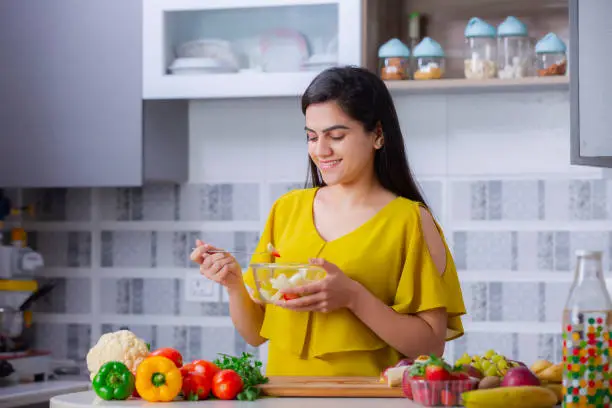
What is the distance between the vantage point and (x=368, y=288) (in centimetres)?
209

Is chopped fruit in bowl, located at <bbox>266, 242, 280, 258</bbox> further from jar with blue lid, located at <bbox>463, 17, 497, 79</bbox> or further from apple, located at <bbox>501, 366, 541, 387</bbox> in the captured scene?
jar with blue lid, located at <bbox>463, 17, 497, 79</bbox>

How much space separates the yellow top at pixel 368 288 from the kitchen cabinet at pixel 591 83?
1.51 ft

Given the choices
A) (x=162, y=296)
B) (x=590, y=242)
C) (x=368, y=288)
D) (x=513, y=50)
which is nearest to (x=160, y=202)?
(x=162, y=296)

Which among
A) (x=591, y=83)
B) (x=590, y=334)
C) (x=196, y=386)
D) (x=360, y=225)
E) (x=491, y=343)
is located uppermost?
(x=591, y=83)

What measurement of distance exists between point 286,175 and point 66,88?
706 millimetres

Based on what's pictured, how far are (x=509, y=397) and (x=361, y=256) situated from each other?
54 cm

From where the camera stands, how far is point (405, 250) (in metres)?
2.13

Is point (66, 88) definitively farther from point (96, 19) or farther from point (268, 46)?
point (268, 46)

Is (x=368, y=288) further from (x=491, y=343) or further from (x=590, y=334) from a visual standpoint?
(x=491, y=343)

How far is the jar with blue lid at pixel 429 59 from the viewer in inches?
116

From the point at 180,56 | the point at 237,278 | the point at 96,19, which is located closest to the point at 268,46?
the point at 180,56

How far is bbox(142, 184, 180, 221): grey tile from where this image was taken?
3.36m

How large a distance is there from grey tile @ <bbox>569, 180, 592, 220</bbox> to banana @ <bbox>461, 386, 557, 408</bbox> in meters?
1.45

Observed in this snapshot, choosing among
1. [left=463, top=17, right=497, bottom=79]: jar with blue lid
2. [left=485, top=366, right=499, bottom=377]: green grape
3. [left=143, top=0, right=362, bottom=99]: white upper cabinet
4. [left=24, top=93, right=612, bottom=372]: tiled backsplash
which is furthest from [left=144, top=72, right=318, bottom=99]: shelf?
[left=485, top=366, right=499, bottom=377]: green grape
